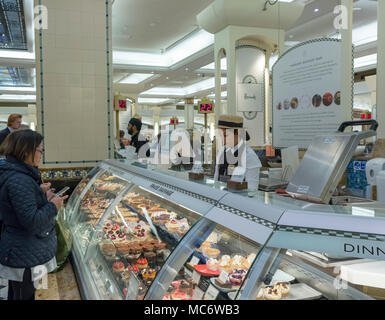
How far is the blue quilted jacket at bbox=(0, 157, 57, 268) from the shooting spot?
90.0 inches

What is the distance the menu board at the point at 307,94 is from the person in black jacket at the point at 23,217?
96.6 inches

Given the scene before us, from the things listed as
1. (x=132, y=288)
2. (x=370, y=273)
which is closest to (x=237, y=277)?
(x=370, y=273)

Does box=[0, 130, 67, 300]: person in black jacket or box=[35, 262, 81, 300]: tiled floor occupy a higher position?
box=[0, 130, 67, 300]: person in black jacket

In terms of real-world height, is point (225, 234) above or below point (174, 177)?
below

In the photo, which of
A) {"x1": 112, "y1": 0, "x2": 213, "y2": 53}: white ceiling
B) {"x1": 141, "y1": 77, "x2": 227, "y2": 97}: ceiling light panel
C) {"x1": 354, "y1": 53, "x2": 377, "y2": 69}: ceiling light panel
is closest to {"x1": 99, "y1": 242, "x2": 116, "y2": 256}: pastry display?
{"x1": 112, "y1": 0, "x2": 213, "y2": 53}: white ceiling

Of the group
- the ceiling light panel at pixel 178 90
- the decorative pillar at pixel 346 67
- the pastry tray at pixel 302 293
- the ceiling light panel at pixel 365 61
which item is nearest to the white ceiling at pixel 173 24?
the ceiling light panel at pixel 365 61

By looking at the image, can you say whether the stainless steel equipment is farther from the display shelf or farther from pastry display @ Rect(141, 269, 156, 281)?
pastry display @ Rect(141, 269, 156, 281)

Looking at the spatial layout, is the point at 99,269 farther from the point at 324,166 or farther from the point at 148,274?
the point at 324,166

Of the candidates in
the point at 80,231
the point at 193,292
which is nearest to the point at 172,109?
the point at 80,231

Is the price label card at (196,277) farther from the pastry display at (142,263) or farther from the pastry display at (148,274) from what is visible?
the pastry display at (142,263)

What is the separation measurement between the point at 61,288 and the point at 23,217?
1.46 metres
